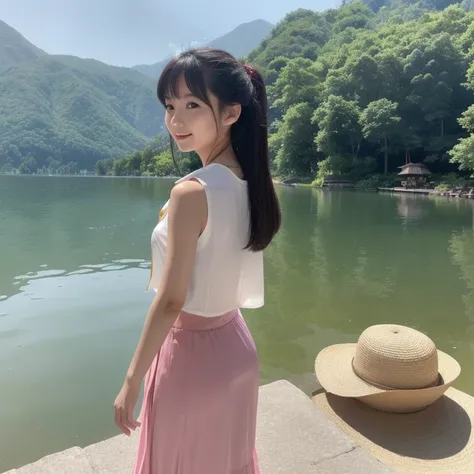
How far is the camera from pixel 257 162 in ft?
3.89

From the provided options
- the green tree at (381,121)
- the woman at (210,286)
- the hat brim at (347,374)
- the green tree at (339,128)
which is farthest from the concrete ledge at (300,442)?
the green tree at (339,128)

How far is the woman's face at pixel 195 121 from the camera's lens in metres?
1.11

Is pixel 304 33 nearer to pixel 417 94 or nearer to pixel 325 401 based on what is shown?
pixel 417 94

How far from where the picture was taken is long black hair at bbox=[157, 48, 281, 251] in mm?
1092

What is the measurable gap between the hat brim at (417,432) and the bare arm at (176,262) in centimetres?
187

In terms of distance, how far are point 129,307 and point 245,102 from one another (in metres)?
4.99

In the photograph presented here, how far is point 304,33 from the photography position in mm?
77688

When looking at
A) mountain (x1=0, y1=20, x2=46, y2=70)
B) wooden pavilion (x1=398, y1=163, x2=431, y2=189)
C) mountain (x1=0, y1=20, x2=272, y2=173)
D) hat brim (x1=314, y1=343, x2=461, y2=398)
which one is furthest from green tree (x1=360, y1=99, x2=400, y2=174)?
mountain (x1=0, y1=20, x2=46, y2=70)

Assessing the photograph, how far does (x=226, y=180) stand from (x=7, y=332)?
4.78 metres

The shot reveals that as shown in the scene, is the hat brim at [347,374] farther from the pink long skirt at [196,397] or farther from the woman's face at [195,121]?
the woman's face at [195,121]

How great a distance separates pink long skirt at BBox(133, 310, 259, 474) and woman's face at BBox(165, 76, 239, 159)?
1.47 ft

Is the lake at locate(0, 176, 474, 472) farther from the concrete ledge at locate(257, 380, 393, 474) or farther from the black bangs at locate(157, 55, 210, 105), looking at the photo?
the black bangs at locate(157, 55, 210, 105)

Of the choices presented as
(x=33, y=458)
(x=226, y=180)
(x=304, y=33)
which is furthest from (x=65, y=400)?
(x=304, y=33)

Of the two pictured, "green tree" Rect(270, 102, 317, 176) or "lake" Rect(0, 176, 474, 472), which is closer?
"lake" Rect(0, 176, 474, 472)
